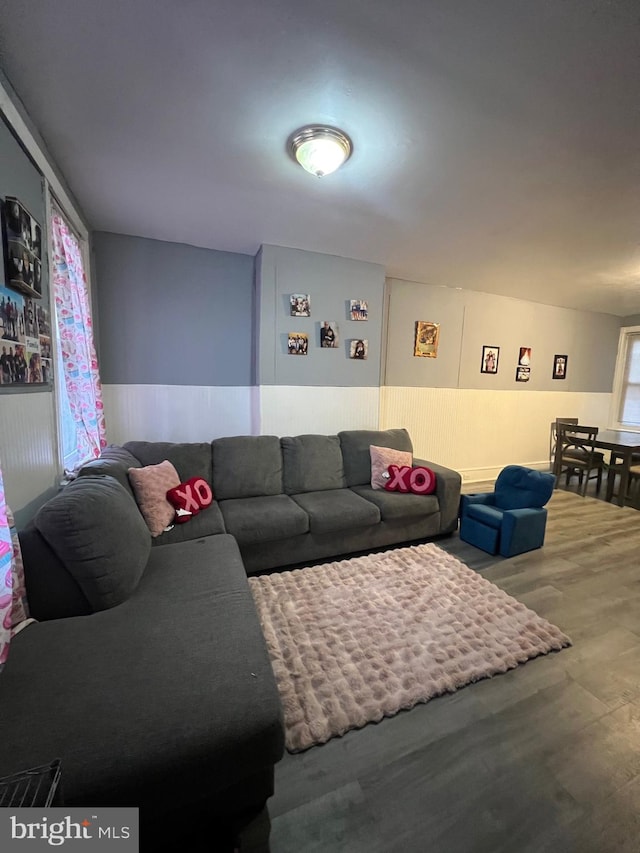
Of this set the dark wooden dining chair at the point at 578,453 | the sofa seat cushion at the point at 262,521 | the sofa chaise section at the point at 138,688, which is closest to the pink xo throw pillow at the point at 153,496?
the sofa seat cushion at the point at 262,521

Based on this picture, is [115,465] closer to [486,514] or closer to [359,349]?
[359,349]

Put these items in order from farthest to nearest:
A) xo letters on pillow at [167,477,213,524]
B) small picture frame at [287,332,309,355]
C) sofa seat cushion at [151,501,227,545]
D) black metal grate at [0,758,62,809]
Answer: small picture frame at [287,332,309,355], xo letters on pillow at [167,477,213,524], sofa seat cushion at [151,501,227,545], black metal grate at [0,758,62,809]

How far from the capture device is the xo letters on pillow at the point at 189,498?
2.25 metres

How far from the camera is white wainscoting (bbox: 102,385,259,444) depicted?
310 centimetres

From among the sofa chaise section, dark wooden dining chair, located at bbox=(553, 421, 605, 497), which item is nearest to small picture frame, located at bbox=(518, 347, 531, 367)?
dark wooden dining chair, located at bbox=(553, 421, 605, 497)

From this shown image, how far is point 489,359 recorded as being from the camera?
182 inches

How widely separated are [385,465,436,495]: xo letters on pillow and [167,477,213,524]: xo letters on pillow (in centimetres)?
148

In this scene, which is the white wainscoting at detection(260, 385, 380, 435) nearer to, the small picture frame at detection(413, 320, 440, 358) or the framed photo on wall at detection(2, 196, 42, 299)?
the small picture frame at detection(413, 320, 440, 358)

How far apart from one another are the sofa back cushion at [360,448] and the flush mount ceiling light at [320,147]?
2061 millimetres

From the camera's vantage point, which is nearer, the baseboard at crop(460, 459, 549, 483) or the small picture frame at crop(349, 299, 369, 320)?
the small picture frame at crop(349, 299, 369, 320)

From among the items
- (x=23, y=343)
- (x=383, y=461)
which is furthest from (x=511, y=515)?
(x=23, y=343)

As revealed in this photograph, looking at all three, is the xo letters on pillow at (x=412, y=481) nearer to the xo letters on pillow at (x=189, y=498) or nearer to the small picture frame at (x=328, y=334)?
the small picture frame at (x=328, y=334)

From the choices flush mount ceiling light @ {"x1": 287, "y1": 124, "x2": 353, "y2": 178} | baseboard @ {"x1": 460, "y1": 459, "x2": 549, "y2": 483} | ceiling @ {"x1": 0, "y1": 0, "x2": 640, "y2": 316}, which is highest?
ceiling @ {"x1": 0, "y1": 0, "x2": 640, "y2": 316}

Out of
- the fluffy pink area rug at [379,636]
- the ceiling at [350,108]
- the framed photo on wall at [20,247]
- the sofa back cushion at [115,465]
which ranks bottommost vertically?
the fluffy pink area rug at [379,636]
